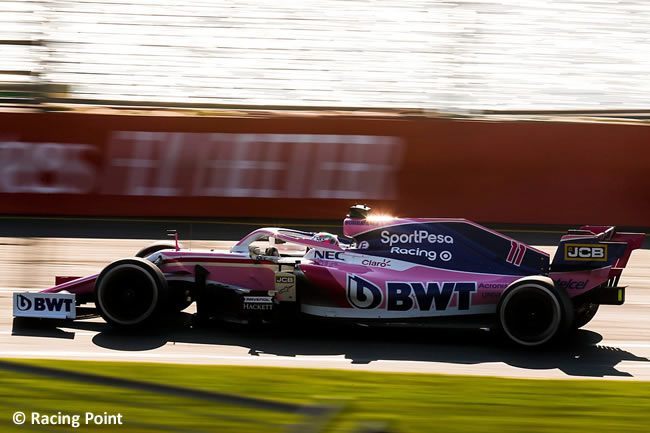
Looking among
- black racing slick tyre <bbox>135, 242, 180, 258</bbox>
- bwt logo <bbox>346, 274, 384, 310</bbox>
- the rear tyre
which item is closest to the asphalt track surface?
the rear tyre

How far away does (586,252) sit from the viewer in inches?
346

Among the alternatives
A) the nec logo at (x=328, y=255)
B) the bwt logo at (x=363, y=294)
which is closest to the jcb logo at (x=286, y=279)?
the nec logo at (x=328, y=255)

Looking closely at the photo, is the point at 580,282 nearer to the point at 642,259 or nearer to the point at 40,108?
the point at 642,259

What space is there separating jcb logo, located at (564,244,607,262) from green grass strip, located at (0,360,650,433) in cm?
161

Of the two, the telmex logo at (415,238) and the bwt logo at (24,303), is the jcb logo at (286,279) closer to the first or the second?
the telmex logo at (415,238)

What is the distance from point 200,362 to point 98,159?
8334 mm

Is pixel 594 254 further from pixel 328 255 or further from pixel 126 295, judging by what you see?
pixel 126 295

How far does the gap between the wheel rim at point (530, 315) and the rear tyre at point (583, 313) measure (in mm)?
558

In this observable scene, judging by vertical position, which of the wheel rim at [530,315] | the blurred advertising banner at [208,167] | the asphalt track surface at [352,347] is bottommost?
the asphalt track surface at [352,347]

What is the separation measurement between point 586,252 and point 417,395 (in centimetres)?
289

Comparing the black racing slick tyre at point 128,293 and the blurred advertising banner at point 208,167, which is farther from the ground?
the blurred advertising banner at point 208,167

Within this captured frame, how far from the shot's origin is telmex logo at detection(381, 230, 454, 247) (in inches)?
356

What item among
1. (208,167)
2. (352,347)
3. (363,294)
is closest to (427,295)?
(363,294)

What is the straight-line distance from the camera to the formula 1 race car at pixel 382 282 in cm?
869
